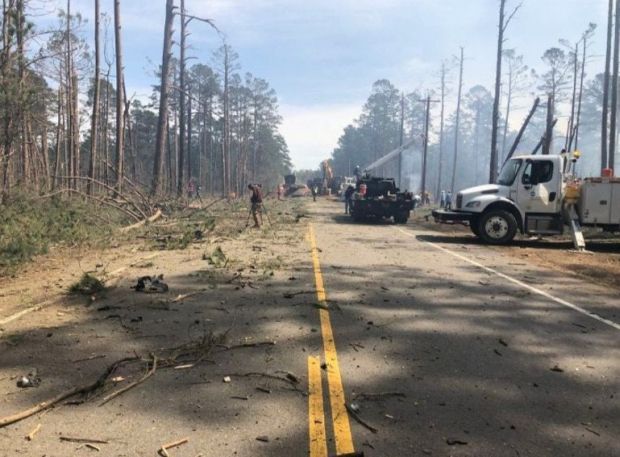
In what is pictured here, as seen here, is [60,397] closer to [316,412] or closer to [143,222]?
[316,412]

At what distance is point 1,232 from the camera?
11.2 metres

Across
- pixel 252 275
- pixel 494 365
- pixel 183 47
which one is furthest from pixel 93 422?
pixel 183 47

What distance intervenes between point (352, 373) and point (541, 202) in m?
13.4

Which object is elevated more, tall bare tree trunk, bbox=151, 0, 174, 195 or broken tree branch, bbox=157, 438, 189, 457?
tall bare tree trunk, bbox=151, 0, 174, 195

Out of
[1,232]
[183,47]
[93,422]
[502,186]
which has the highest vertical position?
[183,47]

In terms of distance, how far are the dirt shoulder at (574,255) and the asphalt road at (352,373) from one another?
2.20 meters

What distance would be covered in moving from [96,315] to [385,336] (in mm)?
3802

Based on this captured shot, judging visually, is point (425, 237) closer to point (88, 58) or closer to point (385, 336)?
point (385, 336)

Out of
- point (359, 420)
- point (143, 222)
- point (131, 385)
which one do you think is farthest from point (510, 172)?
point (131, 385)

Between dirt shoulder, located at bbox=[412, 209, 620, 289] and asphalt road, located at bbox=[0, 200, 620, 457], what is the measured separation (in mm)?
2199

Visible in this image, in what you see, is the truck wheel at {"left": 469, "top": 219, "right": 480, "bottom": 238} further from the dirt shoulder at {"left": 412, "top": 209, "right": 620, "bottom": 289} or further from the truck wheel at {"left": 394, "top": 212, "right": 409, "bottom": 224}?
the truck wheel at {"left": 394, "top": 212, "right": 409, "bottom": 224}

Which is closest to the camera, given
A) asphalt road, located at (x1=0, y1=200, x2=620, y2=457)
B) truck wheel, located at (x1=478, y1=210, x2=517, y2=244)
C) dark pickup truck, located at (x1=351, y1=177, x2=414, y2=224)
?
asphalt road, located at (x1=0, y1=200, x2=620, y2=457)

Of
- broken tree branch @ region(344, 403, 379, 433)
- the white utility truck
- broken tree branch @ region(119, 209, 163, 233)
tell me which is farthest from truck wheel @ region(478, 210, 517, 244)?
broken tree branch @ region(344, 403, 379, 433)

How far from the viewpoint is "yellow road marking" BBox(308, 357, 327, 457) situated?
3.46m
